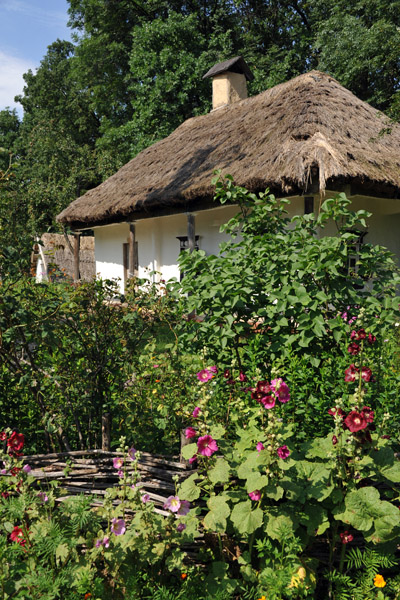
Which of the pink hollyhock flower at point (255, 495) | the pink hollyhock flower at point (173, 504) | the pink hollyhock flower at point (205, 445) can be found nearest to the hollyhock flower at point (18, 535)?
the pink hollyhock flower at point (173, 504)

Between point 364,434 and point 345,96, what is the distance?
8.99 metres

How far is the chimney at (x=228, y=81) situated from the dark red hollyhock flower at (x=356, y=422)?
12503 millimetres

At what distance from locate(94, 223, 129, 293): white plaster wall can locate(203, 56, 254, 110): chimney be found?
420cm

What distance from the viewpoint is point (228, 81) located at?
1345cm

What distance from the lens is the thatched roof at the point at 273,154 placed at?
7340mm

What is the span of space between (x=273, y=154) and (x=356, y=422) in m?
6.59

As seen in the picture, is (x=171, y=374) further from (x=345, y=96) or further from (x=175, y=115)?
(x=175, y=115)

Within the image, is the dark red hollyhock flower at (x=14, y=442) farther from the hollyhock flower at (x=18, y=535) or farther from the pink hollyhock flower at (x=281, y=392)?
the pink hollyhock flower at (x=281, y=392)

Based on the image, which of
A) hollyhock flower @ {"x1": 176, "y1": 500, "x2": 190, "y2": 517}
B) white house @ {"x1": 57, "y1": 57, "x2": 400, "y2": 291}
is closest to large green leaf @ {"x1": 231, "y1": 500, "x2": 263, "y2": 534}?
Result: hollyhock flower @ {"x1": 176, "y1": 500, "x2": 190, "y2": 517}

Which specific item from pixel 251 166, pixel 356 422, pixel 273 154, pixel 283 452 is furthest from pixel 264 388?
pixel 251 166

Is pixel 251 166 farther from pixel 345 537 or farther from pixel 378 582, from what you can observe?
pixel 378 582

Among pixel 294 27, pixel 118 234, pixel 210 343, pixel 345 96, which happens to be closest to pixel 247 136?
pixel 345 96

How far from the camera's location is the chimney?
13.3 meters

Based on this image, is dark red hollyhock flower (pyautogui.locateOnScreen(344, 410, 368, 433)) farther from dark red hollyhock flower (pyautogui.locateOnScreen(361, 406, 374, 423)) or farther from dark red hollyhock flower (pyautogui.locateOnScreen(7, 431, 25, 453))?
dark red hollyhock flower (pyautogui.locateOnScreen(7, 431, 25, 453))
